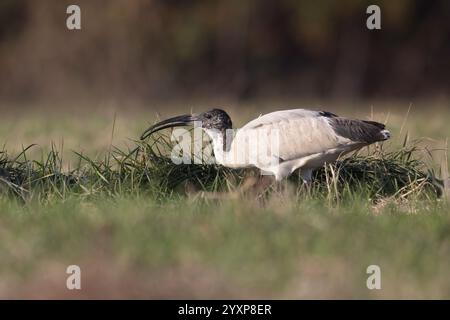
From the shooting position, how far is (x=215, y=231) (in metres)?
5.77

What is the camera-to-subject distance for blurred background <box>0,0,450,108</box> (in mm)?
23828

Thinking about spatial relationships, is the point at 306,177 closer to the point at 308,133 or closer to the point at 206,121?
the point at 308,133

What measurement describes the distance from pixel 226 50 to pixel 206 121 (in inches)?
713

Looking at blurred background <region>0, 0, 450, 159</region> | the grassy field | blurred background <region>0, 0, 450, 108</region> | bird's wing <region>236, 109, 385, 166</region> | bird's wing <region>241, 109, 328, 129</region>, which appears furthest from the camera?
blurred background <region>0, 0, 450, 108</region>

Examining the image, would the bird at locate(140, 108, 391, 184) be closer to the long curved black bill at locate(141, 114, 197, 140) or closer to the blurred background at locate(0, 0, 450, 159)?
the long curved black bill at locate(141, 114, 197, 140)

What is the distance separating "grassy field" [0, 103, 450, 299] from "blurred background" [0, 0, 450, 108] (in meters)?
15.8

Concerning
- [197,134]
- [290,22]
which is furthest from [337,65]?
[197,134]

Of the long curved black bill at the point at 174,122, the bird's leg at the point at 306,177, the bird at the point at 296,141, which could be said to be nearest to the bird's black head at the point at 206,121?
the long curved black bill at the point at 174,122

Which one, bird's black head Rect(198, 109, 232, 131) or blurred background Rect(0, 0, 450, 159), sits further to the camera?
blurred background Rect(0, 0, 450, 159)

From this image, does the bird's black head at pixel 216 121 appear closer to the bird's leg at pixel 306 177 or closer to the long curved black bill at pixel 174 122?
the long curved black bill at pixel 174 122

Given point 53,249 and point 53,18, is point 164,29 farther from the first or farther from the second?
point 53,249

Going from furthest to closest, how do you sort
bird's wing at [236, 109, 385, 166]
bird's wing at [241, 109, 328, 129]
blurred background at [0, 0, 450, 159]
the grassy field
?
1. blurred background at [0, 0, 450, 159]
2. bird's wing at [241, 109, 328, 129]
3. bird's wing at [236, 109, 385, 166]
4. the grassy field

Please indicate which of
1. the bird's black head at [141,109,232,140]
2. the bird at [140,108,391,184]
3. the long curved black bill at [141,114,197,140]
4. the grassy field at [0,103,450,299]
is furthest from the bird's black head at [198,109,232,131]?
the grassy field at [0,103,450,299]

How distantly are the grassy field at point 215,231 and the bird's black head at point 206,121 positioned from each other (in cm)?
31
